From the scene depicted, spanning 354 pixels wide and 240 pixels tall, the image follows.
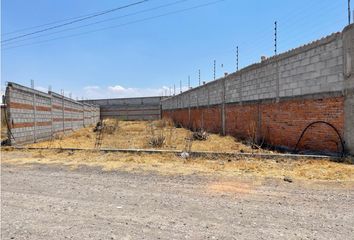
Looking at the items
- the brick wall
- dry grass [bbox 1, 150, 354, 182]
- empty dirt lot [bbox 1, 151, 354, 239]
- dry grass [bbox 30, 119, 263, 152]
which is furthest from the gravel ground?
dry grass [bbox 30, 119, 263, 152]

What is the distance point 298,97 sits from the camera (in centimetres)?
997

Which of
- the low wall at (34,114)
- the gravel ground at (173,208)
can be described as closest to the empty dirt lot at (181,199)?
the gravel ground at (173,208)

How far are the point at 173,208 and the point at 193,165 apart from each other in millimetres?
3794

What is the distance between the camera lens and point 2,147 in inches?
496

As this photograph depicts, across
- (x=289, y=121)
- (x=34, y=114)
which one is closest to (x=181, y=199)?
(x=289, y=121)

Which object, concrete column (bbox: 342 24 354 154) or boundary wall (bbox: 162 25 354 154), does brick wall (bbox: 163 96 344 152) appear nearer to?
boundary wall (bbox: 162 25 354 154)

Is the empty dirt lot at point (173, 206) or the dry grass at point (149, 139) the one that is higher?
the dry grass at point (149, 139)

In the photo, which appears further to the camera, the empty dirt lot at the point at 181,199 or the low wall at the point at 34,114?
the low wall at the point at 34,114

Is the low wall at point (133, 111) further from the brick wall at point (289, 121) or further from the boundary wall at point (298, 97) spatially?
the brick wall at point (289, 121)

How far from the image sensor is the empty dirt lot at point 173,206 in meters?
3.56

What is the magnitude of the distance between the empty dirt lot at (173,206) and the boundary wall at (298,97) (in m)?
3.11

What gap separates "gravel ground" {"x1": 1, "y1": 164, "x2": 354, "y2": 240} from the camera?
11.7 feet

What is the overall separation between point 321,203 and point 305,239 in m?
1.62

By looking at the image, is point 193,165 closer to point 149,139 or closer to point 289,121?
point 289,121
